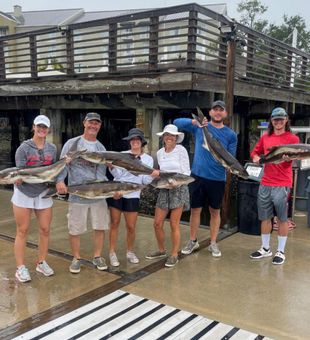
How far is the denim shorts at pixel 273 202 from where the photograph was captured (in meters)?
5.18

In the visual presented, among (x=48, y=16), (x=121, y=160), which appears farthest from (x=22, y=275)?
(x=48, y=16)

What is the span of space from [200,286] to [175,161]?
1485mm

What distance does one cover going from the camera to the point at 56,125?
12148 mm

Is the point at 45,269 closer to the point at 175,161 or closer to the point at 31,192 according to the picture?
the point at 31,192

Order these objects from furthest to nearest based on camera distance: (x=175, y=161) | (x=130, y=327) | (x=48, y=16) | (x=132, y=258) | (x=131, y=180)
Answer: (x=48, y=16) < (x=132, y=258) < (x=175, y=161) < (x=131, y=180) < (x=130, y=327)

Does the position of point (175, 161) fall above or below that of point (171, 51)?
below

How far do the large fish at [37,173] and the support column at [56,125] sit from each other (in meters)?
7.80

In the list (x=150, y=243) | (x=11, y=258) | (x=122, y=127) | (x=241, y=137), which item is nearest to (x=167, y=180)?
(x=150, y=243)

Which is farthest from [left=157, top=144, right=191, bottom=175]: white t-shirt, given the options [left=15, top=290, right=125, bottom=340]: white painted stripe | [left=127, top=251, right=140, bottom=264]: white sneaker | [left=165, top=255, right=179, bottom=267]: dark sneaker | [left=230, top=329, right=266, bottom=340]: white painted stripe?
[left=230, top=329, right=266, bottom=340]: white painted stripe

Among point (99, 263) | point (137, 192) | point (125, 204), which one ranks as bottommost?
point (99, 263)

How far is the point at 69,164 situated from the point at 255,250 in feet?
9.76

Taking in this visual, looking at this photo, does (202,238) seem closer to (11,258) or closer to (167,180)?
(167,180)

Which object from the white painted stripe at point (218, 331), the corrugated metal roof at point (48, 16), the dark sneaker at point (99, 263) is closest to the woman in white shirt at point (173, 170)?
the dark sneaker at point (99, 263)

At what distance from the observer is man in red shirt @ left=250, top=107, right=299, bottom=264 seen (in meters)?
5.14
